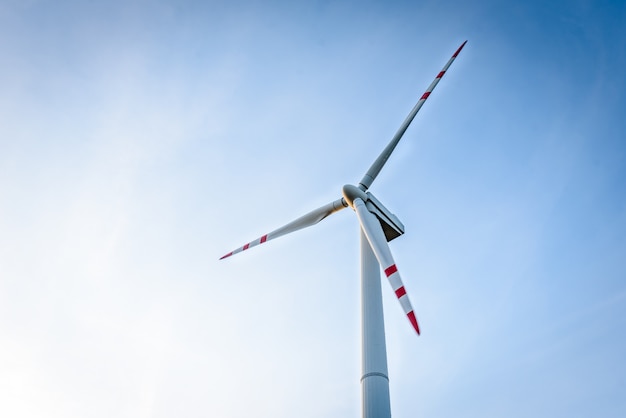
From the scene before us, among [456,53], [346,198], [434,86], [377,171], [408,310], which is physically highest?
[456,53]

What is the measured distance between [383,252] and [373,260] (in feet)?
4.78

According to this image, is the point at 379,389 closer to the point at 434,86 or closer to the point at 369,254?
the point at 369,254

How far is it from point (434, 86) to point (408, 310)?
45.6 ft

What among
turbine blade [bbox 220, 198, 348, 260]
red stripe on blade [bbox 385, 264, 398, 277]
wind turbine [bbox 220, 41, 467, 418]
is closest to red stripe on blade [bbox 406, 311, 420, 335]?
wind turbine [bbox 220, 41, 467, 418]

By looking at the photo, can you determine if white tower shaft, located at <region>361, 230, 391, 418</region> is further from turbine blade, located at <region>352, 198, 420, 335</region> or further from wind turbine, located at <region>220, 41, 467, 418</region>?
turbine blade, located at <region>352, 198, 420, 335</region>

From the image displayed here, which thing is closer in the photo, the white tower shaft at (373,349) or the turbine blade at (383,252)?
the turbine blade at (383,252)

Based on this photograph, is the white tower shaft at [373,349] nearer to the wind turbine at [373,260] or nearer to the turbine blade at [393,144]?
the wind turbine at [373,260]

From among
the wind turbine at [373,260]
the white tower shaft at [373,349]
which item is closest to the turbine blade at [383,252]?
the wind turbine at [373,260]

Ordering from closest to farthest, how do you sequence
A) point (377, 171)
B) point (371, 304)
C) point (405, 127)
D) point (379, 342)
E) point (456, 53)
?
point (379, 342) → point (371, 304) → point (377, 171) → point (405, 127) → point (456, 53)

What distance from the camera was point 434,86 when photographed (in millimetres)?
24281

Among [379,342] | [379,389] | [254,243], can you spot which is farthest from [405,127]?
[379,389]

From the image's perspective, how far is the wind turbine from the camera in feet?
47.6

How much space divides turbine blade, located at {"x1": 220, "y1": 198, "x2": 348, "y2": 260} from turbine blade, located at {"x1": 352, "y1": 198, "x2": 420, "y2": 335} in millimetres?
1413

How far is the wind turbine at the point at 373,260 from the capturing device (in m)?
14.5
